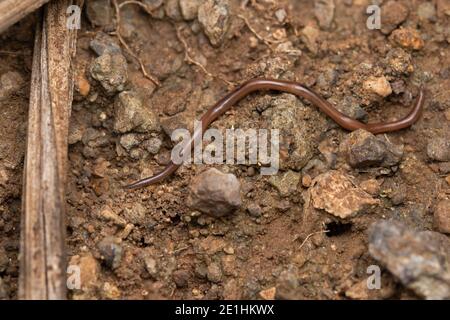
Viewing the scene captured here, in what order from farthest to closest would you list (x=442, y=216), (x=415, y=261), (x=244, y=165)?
(x=244, y=165) → (x=442, y=216) → (x=415, y=261)

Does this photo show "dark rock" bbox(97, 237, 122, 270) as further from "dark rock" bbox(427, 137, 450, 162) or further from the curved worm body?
"dark rock" bbox(427, 137, 450, 162)

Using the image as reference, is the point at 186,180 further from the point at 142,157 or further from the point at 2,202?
the point at 2,202

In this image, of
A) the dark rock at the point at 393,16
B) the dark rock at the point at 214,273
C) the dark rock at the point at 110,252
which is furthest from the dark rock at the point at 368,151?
the dark rock at the point at 110,252

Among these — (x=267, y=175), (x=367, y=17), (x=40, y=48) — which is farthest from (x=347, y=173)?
(x=40, y=48)

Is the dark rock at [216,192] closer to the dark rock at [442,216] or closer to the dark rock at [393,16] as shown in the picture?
the dark rock at [442,216]

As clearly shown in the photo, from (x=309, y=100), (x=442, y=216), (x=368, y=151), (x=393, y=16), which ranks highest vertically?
(x=393, y=16)

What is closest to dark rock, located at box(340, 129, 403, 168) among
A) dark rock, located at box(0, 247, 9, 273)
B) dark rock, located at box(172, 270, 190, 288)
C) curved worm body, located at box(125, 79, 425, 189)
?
curved worm body, located at box(125, 79, 425, 189)

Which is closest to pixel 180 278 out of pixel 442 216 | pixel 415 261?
pixel 415 261

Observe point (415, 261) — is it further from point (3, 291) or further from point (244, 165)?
point (3, 291)
